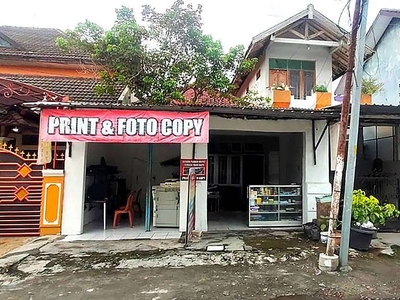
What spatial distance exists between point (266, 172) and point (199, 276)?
8.17 metres

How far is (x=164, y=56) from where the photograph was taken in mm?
8867

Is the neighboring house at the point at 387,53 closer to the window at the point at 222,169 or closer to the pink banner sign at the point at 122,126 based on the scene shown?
the window at the point at 222,169

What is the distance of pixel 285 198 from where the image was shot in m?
8.32

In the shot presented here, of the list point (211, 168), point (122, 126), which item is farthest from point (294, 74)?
point (122, 126)

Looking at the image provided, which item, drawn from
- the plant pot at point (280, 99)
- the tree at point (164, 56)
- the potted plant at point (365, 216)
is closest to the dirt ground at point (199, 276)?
the potted plant at point (365, 216)

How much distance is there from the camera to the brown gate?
700 centimetres

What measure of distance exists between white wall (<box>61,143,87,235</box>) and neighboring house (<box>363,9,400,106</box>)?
11715mm

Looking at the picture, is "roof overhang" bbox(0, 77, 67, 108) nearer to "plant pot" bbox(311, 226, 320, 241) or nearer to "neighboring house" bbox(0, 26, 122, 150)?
"neighboring house" bbox(0, 26, 122, 150)

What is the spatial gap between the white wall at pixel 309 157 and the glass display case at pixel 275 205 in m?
0.25

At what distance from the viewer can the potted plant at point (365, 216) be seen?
584cm

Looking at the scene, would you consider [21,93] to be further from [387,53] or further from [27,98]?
[387,53]

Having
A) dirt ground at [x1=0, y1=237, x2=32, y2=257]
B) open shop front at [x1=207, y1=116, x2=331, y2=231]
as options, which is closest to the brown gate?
dirt ground at [x1=0, y1=237, x2=32, y2=257]

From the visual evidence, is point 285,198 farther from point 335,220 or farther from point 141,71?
point 141,71

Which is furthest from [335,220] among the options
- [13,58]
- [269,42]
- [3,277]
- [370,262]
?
[13,58]
